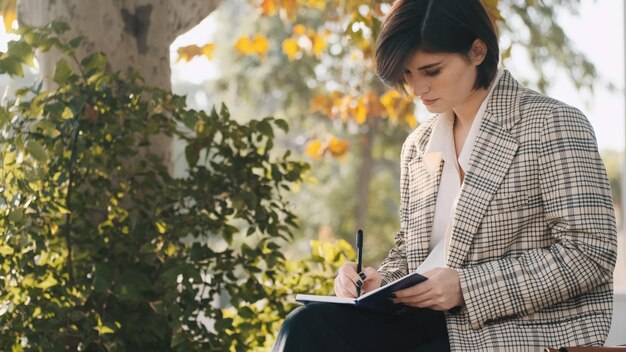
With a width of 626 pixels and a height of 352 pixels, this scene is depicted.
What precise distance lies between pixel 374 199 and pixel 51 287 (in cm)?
1338

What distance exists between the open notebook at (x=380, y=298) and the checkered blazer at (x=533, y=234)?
125 millimetres

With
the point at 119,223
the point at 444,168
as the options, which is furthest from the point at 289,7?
the point at 444,168

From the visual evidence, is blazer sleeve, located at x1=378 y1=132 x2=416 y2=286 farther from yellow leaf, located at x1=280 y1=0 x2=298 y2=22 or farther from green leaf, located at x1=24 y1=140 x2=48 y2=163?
yellow leaf, located at x1=280 y1=0 x2=298 y2=22

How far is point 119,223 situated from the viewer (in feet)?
10.4

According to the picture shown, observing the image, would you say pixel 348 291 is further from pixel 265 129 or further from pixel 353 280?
pixel 265 129

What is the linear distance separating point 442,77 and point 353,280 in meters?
0.51

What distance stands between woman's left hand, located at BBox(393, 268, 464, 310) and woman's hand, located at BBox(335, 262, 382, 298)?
0.22 metres

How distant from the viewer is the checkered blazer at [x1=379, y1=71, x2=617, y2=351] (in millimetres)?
2102

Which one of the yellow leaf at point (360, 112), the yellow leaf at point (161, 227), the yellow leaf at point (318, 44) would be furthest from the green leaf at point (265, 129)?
the yellow leaf at point (360, 112)

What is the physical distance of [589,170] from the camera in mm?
2115

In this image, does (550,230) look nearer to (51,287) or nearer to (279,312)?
(279,312)

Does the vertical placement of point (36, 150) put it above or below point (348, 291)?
above

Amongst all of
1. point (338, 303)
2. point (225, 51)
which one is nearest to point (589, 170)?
point (338, 303)

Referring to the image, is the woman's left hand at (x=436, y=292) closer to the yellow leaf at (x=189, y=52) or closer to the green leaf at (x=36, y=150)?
the green leaf at (x=36, y=150)
